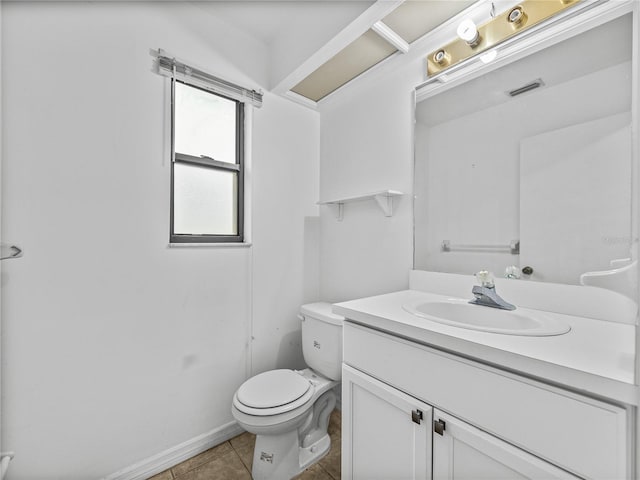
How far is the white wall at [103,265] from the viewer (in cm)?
110

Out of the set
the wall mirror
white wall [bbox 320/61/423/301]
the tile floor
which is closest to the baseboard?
the tile floor

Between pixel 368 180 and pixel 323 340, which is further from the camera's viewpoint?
pixel 368 180

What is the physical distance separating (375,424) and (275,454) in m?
0.61

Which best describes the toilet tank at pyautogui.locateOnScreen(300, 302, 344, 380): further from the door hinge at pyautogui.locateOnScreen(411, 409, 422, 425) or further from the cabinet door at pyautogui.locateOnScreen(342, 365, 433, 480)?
the door hinge at pyautogui.locateOnScreen(411, 409, 422, 425)

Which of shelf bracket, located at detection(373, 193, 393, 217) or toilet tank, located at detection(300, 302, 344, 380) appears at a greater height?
shelf bracket, located at detection(373, 193, 393, 217)

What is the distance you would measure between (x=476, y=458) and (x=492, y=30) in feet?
5.29

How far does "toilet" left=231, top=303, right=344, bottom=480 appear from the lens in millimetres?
1271

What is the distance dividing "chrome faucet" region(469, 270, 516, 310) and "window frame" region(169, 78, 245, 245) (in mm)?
1330

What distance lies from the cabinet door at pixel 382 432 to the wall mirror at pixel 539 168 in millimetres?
669

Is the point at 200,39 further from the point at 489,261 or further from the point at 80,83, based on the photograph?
the point at 489,261

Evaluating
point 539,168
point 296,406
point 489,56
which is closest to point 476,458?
point 296,406

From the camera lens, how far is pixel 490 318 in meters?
1.09

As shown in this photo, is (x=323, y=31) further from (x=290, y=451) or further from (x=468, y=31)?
(x=290, y=451)

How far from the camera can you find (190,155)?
161cm
